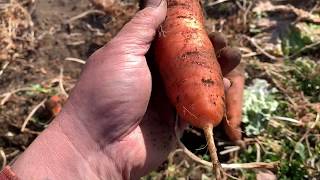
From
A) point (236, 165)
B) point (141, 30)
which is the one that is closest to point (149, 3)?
point (141, 30)

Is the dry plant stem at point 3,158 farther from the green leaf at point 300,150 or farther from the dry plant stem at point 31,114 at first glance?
the green leaf at point 300,150

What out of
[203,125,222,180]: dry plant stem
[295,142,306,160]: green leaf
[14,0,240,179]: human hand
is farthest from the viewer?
[295,142,306,160]: green leaf

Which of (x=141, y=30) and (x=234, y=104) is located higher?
(x=141, y=30)

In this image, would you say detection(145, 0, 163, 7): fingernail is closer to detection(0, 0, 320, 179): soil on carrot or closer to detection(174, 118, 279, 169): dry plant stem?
detection(174, 118, 279, 169): dry plant stem

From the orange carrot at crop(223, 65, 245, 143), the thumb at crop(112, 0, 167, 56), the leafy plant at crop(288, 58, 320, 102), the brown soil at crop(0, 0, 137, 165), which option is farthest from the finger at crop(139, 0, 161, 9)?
the leafy plant at crop(288, 58, 320, 102)

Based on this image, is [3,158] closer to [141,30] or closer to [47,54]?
[47,54]
